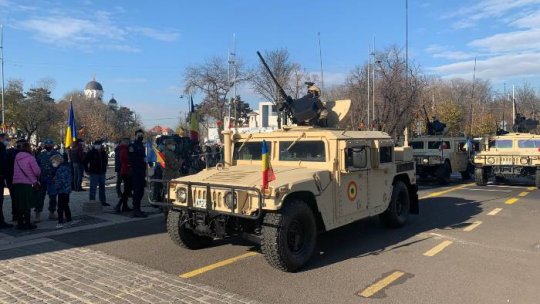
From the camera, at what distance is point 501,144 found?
1738cm

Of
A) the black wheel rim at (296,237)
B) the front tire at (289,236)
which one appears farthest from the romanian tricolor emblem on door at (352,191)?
the black wheel rim at (296,237)

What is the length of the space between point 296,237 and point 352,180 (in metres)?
1.51

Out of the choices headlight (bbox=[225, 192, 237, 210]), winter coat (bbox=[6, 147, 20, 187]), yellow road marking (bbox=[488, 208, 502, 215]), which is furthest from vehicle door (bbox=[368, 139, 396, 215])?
winter coat (bbox=[6, 147, 20, 187])

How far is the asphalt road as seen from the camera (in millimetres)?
5191

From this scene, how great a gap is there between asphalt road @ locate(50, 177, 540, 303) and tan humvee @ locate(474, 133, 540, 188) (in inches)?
281

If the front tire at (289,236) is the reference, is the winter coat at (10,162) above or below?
above

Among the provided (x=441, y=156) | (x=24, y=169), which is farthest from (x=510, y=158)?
(x=24, y=169)

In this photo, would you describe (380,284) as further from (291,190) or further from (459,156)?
(459,156)

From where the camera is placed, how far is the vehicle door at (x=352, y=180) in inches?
268

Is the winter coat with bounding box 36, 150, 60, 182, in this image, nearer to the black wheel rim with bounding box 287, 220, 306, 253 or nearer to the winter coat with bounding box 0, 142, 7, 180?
the winter coat with bounding box 0, 142, 7, 180

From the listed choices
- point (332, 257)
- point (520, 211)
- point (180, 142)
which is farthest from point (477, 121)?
point (332, 257)

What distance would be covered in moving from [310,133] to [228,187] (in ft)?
6.17

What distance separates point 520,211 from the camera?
10969 millimetres

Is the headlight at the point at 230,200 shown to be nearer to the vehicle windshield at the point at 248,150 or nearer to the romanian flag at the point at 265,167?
the romanian flag at the point at 265,167
